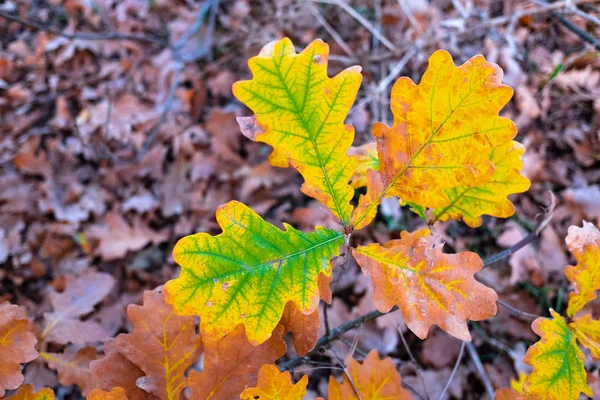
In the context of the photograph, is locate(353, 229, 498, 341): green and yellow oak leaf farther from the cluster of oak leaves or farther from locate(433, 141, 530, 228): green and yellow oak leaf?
locate(433, 141, 530, 228): green and yellow oak leaf

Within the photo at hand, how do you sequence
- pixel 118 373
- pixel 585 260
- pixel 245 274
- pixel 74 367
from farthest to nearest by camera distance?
pixel 74 367
pixel 118 373
pixel 585 260
pixel 245 274

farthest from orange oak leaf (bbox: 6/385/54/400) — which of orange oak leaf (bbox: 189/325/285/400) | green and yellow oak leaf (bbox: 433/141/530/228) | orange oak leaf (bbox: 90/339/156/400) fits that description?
green and yellow oak leaf (bbox: 433/141/530/228)

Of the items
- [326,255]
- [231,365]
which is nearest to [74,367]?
[231,365]

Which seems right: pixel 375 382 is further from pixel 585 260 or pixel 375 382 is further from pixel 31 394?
pixel 31 394

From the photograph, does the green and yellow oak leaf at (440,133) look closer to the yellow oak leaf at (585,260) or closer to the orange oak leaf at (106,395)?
the yellow oak leaf at (585,260)

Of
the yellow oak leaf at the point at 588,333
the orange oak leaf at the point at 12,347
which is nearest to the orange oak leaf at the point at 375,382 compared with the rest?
the yellow oak leaf at the point at 588,333

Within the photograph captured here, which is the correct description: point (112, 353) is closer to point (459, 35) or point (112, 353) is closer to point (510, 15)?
point (459, 35)
